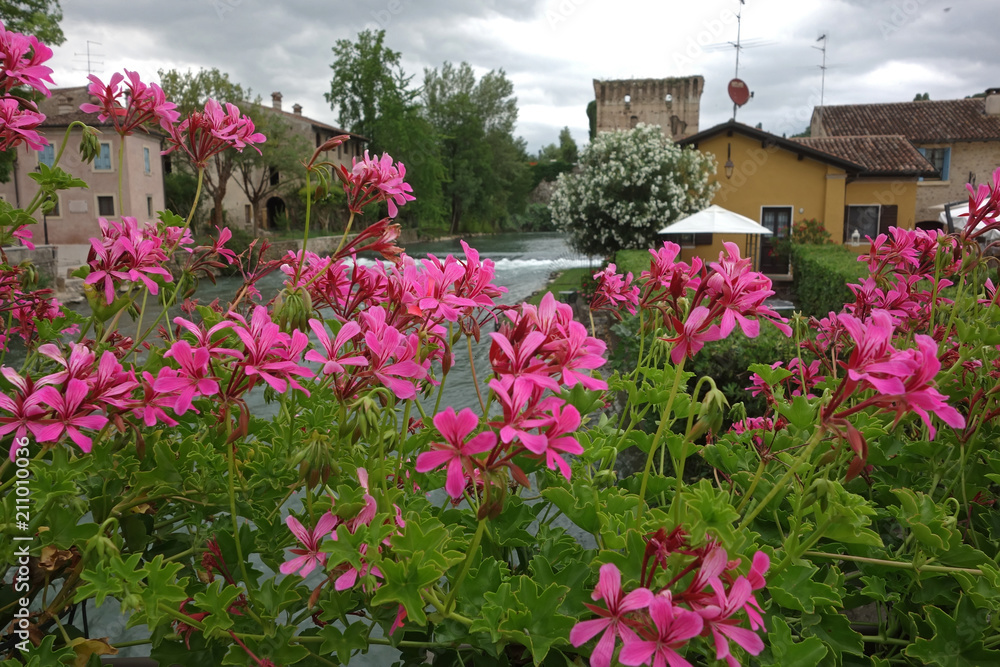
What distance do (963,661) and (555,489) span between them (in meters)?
0.69

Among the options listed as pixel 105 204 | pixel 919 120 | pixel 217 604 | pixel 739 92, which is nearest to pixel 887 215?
pixel 739 92

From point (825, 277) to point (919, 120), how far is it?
21630 millimetres

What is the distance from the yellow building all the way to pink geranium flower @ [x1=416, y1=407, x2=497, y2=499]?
18241 mm

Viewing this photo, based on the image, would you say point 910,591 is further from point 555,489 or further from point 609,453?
point 555,489

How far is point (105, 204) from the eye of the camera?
28.7m

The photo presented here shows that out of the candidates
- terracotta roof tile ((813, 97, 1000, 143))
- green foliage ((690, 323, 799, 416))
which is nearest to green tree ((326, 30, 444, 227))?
terracotta roof tile ((813, 97, 1000, 143))

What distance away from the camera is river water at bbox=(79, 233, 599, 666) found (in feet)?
8.69

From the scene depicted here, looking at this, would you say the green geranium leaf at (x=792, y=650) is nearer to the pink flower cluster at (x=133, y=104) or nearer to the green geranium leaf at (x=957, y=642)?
the green geranium leaf at (x=957, y=642)

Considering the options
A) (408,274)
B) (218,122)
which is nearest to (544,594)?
(408,274)

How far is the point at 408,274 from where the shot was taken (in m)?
1.16

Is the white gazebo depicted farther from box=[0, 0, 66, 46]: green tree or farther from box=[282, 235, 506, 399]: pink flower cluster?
box=[0, 0, 66, 46]: green tree

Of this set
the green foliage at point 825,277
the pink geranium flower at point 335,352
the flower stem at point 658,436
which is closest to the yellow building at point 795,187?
the green foliage at point 825,277

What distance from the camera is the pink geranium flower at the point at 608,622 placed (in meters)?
0.76

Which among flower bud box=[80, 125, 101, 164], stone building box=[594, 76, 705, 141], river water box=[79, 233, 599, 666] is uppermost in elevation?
stone building box=[594, 76, 705, 141]
